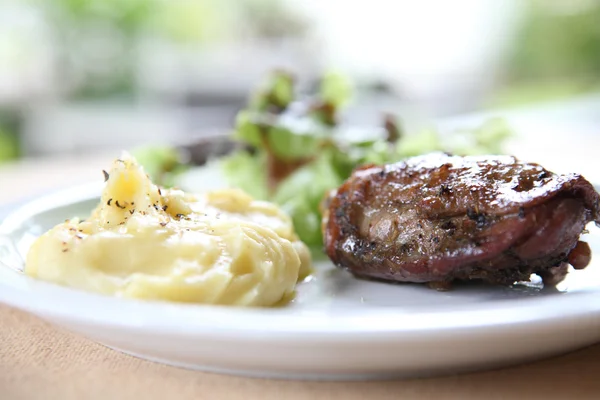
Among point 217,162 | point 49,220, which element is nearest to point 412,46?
point 217,162

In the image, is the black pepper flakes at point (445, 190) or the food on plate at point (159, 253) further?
the black pepper flakes at point (445, 190)

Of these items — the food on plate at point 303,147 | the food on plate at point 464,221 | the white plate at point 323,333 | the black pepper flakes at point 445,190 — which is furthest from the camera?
the food on plate at point 303,147

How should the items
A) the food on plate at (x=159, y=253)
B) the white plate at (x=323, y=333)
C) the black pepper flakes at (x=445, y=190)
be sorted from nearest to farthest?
the white plate at (x=323, y=333)
the food on plate at (x=159, y=253)
the black pepper flakes at (x=445, y=190)

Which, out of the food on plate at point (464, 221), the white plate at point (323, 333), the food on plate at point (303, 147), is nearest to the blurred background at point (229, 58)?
the food on plate at point (303, 147)

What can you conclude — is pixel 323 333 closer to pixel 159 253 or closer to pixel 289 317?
pixel 289 317

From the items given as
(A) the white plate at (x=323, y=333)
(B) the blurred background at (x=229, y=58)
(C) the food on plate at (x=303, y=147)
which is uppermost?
(A) the white plate at (x=323, y=333)

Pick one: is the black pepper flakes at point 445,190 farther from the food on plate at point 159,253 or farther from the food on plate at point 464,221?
the food on plate at point 159,253

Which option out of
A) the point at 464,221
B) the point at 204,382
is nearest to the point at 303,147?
the point at 464,221
